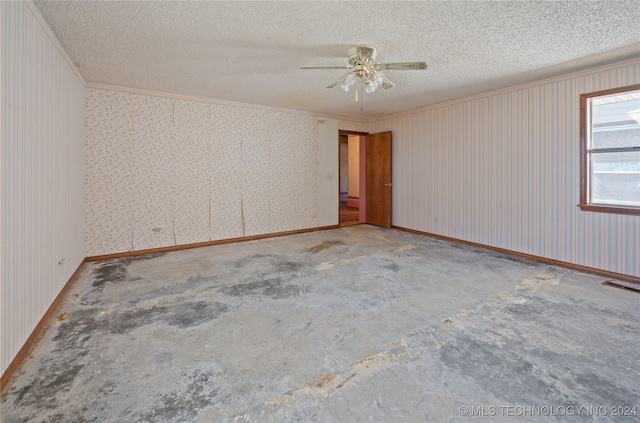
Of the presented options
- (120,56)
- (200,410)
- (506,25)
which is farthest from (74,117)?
(506,25)

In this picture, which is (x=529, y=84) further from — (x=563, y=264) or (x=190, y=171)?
(x=190, y=171)

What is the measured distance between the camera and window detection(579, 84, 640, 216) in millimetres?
3473

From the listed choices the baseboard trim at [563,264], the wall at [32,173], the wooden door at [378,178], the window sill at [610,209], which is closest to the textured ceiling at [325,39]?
the wall at [32,173]

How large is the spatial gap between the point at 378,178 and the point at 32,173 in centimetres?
581

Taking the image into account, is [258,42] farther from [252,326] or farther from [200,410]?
[200,410]

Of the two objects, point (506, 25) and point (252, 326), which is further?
point (506, 25)

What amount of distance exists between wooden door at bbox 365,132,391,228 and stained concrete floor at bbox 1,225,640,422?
3.15 m

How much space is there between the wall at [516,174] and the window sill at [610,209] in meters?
0.06

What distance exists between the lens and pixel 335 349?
6.84 feet

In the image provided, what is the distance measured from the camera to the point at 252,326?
2420 millimetres

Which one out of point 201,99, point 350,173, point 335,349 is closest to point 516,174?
point 335,349

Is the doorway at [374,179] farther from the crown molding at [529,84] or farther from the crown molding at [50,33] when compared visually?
the crown molding at [50,33]

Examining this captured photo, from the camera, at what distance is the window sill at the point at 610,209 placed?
343 cm

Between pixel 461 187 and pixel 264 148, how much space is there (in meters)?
3.69
